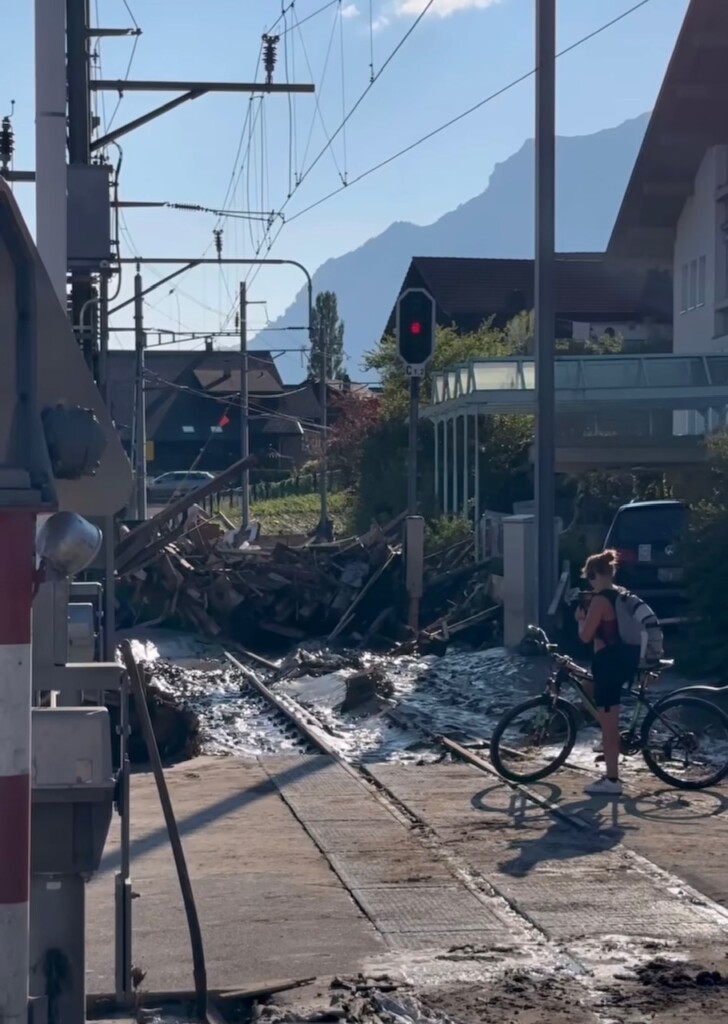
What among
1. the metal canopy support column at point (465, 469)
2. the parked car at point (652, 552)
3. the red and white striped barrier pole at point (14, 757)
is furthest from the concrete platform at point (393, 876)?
the metal canopy support column at point (465, 469)

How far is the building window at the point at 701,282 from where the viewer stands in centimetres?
3250

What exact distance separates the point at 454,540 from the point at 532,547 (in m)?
7.24

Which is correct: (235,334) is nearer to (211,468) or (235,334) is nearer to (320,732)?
(320,732)

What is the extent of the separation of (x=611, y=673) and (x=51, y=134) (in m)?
5.12

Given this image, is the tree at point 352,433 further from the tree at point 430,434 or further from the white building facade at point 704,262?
the white building facade at point 704,262

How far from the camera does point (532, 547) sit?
19141 mm

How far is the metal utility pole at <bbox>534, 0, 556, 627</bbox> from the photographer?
56.8ft

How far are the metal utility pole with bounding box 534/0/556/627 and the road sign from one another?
2238 millimetres

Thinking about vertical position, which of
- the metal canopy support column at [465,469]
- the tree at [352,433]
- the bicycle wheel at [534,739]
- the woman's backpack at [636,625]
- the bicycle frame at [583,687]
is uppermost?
the tree at [352,433]

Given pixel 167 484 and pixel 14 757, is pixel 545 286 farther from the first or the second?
pixel 167 484

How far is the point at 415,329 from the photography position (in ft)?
64.0

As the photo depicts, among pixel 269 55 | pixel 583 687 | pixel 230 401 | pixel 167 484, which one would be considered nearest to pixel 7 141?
pixel 269 55

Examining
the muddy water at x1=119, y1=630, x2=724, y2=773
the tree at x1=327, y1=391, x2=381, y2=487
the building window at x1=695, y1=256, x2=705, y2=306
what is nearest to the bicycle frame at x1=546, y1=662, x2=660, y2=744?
the muddy water at x1=119, y1=630, x2=724, y2=773

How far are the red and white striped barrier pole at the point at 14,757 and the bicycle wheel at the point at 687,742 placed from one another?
7644 mm
